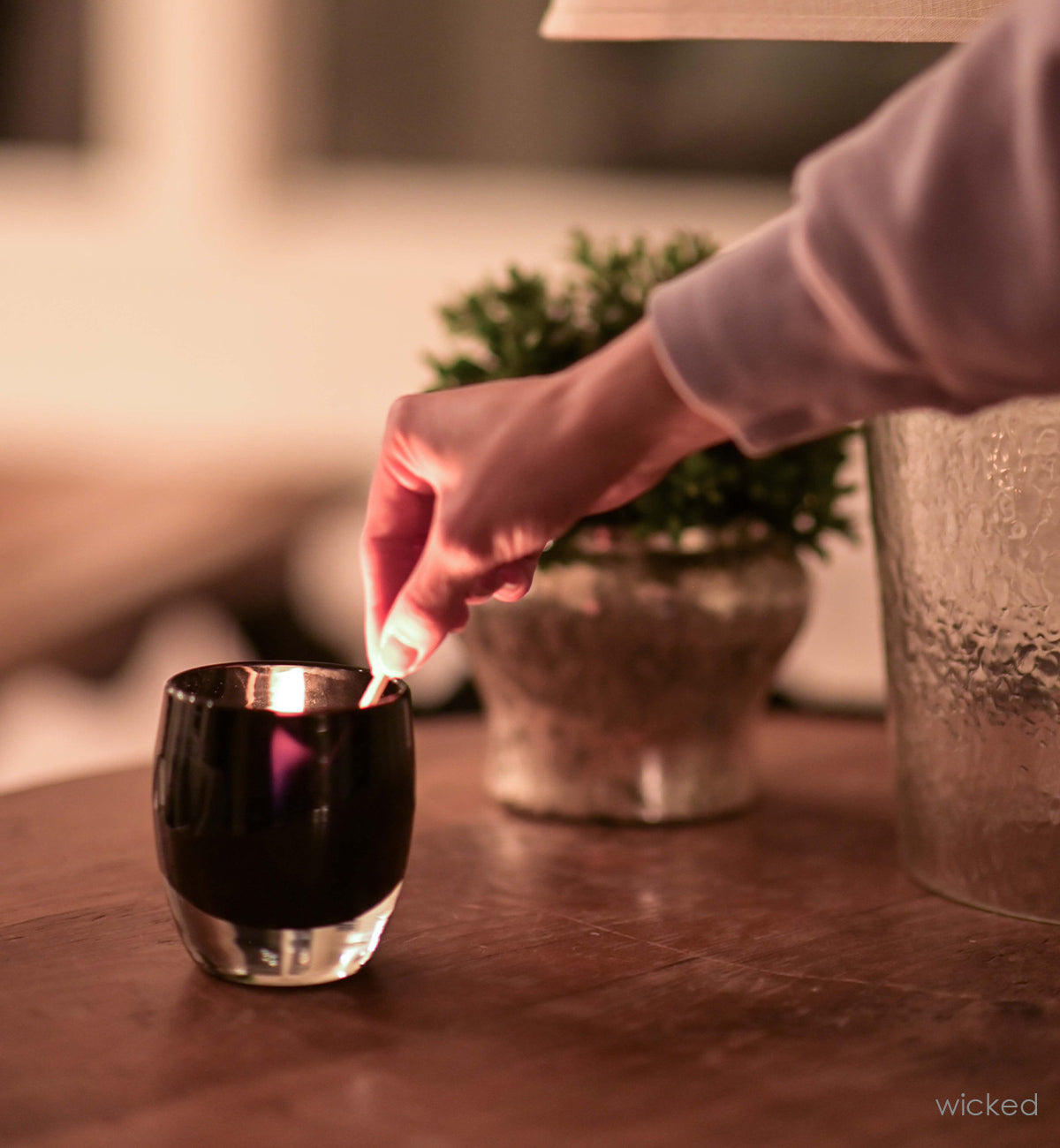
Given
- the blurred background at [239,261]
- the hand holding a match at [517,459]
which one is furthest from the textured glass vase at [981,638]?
the blurred background at [239,261]

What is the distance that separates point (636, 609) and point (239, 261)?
1.84 meters

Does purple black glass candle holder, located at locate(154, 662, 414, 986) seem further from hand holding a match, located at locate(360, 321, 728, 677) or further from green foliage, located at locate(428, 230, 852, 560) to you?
green foliage, located at locate(428, 230, 852, 560)

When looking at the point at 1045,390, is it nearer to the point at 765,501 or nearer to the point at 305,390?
the point at 765,501

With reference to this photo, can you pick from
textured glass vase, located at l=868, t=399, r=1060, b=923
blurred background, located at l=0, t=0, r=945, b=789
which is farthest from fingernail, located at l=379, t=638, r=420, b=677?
blurred background, located at l=0, t=0, r=945, b=789

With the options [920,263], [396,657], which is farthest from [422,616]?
[920,263]

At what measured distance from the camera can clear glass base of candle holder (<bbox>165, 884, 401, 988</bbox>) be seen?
563 millimetres

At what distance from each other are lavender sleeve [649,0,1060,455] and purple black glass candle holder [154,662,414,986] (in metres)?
0.20

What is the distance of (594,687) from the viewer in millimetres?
807

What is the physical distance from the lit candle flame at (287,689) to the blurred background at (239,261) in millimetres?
1678

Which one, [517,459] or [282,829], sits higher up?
[517,459]

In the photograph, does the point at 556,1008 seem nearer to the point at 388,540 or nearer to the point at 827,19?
the point at 388,540

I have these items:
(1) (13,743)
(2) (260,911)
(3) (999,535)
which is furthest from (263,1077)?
(1) (13,743)

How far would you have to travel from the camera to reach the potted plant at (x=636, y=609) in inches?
31.2

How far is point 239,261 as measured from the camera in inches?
96.9
